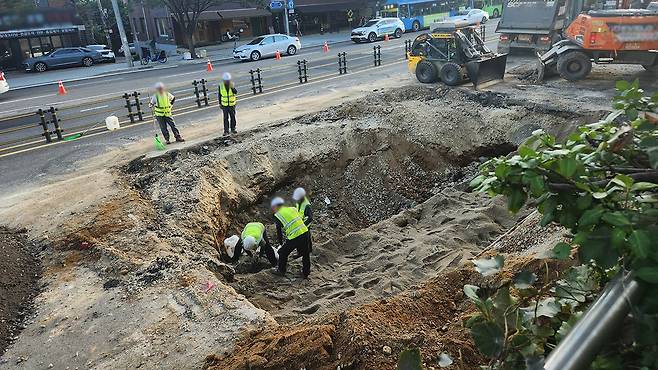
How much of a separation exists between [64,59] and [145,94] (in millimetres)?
13675

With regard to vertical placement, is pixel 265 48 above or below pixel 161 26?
below

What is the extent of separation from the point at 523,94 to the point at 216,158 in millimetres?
9595

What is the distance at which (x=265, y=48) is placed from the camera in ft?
99.9

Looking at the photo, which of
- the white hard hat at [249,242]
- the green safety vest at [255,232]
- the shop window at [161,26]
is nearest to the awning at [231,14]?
the shop window at [161,26]

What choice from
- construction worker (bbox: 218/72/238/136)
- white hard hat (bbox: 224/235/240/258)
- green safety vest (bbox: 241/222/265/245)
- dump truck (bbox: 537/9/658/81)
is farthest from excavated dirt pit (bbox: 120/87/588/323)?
dump truck (bbox: 537/9/658/81)

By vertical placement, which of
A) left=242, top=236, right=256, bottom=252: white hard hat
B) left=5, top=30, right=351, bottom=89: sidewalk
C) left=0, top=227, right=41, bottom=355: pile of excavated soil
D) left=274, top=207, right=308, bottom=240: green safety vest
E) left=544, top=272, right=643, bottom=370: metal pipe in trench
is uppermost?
left=544, top=272, right=643, bottom=370: metal pipe in trench

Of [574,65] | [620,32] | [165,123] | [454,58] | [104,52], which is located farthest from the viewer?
[104,52]

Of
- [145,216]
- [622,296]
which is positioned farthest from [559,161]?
[145,216]

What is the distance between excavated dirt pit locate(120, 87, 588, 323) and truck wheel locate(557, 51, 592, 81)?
3606 mm

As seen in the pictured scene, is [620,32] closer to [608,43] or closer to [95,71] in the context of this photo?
[608,43]

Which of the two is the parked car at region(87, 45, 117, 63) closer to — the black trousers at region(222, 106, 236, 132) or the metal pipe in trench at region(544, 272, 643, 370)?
the black trousers at region(222, 106, 236, 132)

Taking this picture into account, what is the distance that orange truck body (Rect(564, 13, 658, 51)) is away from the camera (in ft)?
50.1

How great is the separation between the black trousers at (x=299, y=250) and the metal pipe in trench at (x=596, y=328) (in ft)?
20.9

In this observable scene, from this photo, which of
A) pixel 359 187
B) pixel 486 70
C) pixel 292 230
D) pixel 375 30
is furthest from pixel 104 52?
pixel 292 230
